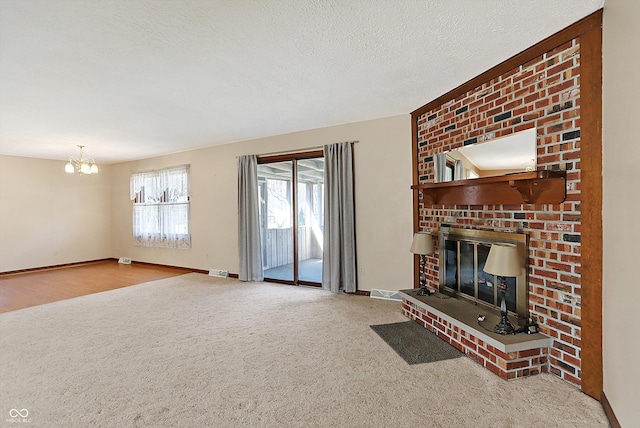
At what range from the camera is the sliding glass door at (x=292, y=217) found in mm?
5219

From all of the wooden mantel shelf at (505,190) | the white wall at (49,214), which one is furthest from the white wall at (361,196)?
the white wall at (49,214)

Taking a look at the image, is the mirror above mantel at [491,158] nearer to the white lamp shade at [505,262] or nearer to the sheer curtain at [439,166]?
the sheer curtain at [439,166]

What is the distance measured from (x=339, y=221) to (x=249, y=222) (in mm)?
1757

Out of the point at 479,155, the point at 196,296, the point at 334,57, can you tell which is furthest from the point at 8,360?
the point at 479,155

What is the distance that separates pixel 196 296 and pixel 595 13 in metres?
5.18

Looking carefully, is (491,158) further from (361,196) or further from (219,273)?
(219,273)

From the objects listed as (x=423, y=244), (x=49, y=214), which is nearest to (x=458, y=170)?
(x=423, y=244)

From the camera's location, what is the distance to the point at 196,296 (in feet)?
15.5

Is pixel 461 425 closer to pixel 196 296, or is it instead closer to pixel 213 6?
pixel 213 6

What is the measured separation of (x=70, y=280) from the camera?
5973 mm

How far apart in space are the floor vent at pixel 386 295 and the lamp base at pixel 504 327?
1869 mm
